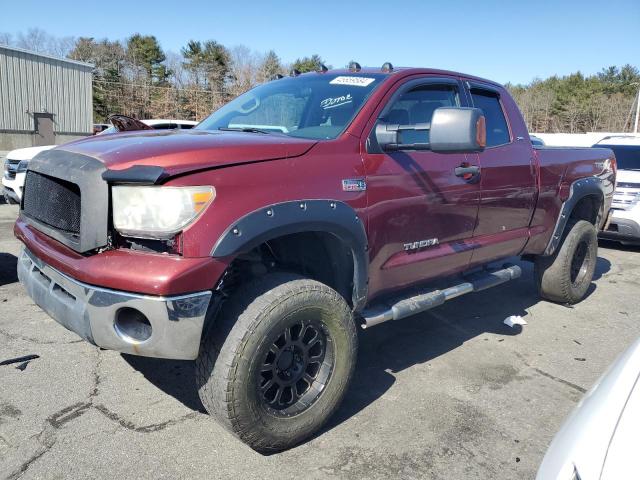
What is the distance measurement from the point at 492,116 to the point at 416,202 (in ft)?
5.15

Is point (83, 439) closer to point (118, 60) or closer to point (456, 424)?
point (456, 424)

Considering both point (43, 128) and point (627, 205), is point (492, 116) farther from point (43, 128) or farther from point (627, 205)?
point (43, 128)

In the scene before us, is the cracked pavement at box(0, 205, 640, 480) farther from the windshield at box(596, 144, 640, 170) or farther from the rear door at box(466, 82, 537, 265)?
the windshield at box(596, 144, 640, 170)

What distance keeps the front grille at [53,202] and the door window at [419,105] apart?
5.93 ft

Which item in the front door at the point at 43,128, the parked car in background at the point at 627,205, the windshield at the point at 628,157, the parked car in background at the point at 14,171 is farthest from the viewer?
the front door at the point at 43,128

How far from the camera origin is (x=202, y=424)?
112 inches

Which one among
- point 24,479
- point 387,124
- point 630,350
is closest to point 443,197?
point 387,124

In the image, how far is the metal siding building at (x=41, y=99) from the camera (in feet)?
79.8

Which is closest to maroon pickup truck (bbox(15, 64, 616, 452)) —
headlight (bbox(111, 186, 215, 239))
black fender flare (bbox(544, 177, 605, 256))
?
headlight (bbox(111, 186, 215, 239))

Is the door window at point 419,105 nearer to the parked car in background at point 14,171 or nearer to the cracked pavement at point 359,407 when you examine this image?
the cracked pavement at point 359,407

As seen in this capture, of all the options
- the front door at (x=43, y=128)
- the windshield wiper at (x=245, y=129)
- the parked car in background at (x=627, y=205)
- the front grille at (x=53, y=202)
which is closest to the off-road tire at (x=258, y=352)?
the front grille at (x=53, y=202)

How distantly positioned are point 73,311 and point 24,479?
770mm

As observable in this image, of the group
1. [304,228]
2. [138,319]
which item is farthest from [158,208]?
[304,228]

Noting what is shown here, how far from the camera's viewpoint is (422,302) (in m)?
3.32
